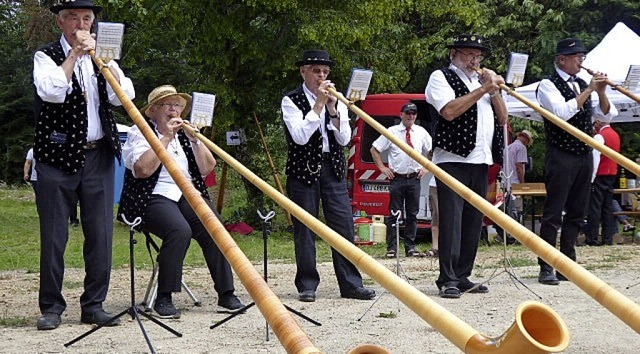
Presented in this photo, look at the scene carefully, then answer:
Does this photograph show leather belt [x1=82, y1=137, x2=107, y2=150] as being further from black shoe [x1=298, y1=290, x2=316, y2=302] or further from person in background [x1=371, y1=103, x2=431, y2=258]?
person in background [x1=371, y1=103, x2=431, y2=258]

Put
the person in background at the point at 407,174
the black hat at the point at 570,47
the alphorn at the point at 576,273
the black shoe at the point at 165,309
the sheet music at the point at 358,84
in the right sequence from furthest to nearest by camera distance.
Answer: the person in background at the point at 407,174
the black hat at the point at 570,47
the sheet music at the point at 358,84
the black shoe at the point at 165,309
the alphorn at the point at 576,273

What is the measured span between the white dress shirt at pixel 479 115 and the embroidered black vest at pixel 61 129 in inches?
108

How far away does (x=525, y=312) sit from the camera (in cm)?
304

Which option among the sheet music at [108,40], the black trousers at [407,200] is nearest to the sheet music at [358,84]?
the sheet music at [108,40]

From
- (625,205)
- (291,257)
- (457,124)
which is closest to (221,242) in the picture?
(457,124)

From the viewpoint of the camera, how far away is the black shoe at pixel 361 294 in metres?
7.52

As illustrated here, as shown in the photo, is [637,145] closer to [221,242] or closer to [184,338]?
[184,338]

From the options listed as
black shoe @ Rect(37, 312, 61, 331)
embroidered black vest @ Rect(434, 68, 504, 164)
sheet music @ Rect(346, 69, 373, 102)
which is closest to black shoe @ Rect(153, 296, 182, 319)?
black shoe @ Rect(37, 312, 61, 331)

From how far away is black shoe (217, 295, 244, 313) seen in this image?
23.0 feet

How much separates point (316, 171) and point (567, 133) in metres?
2.20

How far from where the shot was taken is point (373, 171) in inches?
569

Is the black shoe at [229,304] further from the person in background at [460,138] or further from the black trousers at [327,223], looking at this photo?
the person in background at [460,138]

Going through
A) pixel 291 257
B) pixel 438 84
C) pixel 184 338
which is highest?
pixel 438 84

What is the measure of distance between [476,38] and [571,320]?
8.03 ft
